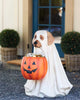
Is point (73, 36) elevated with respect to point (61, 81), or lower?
elevated

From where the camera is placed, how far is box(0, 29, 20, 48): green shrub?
28.0ft

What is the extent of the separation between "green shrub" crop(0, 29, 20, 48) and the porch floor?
730mm

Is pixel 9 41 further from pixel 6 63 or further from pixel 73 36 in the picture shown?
pixel 73 36

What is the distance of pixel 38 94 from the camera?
542cm

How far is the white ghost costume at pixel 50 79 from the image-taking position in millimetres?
5340

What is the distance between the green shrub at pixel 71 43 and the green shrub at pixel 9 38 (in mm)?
1719

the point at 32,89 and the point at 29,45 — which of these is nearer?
the point at 32,89

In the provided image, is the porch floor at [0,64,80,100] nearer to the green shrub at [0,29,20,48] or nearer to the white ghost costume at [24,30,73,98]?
the white ghost costume at [24,30,73,98]

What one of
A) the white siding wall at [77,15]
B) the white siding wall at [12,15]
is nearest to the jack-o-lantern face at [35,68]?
the white siding wall at [77,15]

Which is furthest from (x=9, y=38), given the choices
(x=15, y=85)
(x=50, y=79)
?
(x=50, y=79)

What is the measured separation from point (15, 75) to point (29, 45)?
1541mm

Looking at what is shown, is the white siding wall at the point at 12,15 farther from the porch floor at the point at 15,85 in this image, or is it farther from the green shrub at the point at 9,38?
the porch floor at the point at 15,85

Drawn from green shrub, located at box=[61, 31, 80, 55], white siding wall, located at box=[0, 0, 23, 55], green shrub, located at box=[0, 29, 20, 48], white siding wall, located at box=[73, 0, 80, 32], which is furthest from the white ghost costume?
white siding wall, located at box=[0, 0, 23, 55]

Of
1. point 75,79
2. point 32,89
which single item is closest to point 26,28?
point 75,79
